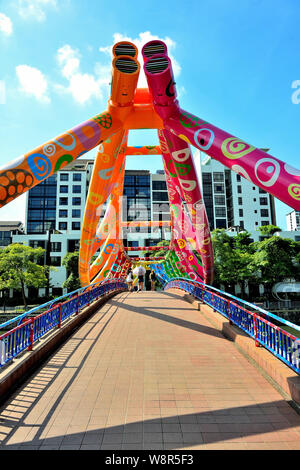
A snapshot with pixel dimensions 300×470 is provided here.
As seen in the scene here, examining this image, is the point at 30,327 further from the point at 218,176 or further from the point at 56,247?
the point at 218,176

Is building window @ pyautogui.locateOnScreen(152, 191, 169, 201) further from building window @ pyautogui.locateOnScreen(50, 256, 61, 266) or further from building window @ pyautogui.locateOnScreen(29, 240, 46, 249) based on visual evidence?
building window @ pyautogui.locateOnScreen(29, 240, 46, 249)

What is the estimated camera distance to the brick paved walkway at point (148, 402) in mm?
3584

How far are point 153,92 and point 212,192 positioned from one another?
177 ft

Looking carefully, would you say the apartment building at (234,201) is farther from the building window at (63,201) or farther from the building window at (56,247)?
the building window at (56,247)

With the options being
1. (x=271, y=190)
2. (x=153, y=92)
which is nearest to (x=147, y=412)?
(x=271, y=190)

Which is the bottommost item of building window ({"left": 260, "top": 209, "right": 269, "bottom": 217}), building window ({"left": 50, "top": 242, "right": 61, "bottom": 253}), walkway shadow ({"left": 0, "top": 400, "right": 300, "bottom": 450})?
walkway shadow ({"left": 0, "top": 400, "right": 300, "bottom": 450})

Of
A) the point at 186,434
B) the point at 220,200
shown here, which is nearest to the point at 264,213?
the point at 220,200

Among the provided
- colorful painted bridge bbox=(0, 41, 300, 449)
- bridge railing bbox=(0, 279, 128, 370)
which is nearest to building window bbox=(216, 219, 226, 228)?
colorful painted bridge bbox=(0, 41, 300, 449)

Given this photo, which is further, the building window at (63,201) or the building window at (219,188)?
the building window at (219,188)

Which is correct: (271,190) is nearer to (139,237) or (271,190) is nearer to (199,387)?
(199,387)

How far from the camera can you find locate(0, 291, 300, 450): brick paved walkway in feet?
11.8

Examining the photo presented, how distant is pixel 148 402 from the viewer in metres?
4.44

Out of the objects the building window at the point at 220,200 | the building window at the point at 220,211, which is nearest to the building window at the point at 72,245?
the building window at the point at 220,211

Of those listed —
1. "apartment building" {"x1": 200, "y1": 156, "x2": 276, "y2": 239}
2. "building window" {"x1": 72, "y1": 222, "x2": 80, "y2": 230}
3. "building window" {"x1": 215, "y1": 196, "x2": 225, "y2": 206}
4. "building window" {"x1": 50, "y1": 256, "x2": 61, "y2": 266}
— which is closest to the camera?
"building window" {"x1": 50, "y1": 256, "x2": 61, "y2": 266}
